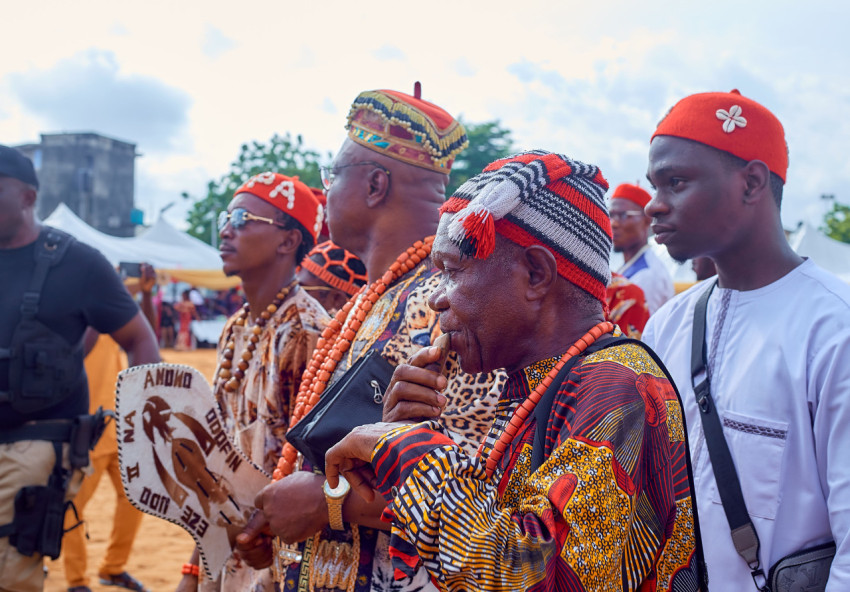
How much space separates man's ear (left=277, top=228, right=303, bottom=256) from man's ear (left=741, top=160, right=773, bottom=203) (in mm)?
2260

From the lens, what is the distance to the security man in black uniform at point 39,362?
3.89 meters

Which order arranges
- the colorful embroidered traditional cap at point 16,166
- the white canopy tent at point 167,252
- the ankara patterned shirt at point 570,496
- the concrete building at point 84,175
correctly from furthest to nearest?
the concrete building at point 84,175 → the white canopy tent at point 167,252 → the colorful embroidered traditional cap at point 16,166 → the ankara patterned shirt at point 570,496

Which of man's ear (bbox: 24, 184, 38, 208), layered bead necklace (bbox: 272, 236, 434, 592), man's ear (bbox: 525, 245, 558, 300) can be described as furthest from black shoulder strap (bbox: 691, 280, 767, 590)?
man's ear (bbox: 24, 184, 38, 208)

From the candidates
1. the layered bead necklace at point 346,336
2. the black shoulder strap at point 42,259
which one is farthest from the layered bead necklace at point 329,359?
the black shoulder strap at point 42,259

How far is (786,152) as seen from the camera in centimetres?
275

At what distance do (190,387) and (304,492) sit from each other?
0.70m

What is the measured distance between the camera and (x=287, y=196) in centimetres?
399

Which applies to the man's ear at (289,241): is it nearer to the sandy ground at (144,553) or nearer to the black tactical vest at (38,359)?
the black tactical vest at (38,359)

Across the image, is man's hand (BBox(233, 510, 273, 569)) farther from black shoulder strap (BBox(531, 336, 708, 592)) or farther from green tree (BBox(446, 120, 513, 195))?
green tree (BBox(446, 120, 513, 195))

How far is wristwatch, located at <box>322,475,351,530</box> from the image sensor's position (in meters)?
2.08

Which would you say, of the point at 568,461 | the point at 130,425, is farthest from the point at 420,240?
the point at 568,461

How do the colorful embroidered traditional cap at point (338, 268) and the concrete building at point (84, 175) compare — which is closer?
the colorful embroidered traditional cap at point (338, 268)

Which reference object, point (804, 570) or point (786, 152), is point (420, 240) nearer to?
point (786, 152)

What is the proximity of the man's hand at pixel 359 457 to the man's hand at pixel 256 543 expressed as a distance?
1.15 meters
